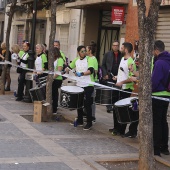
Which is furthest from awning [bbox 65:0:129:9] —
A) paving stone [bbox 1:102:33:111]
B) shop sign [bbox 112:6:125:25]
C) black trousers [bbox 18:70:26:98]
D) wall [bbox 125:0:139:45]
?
paving stone [bbox 1:102:33:111]

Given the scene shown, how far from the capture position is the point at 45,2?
26.8 meters

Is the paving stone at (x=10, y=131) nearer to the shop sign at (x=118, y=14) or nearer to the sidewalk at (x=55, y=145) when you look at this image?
the sidewalk at (x=55, y=145)

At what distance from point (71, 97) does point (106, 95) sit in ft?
2.34

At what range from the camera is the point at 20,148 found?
7.89 metres

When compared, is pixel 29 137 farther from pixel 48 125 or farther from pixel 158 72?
pixel 158 72

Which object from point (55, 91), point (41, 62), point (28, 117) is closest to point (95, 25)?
point (41, 62)

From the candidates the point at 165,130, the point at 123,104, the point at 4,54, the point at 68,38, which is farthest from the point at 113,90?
the point at 68,38

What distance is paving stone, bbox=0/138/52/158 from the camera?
7444 millimetres

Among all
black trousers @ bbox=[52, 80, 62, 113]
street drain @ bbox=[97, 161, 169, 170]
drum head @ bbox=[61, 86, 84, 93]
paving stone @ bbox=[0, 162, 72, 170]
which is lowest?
street drain @ bbox=[97, 161, 169, 170]

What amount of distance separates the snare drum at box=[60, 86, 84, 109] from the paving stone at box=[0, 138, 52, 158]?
1.59 metres

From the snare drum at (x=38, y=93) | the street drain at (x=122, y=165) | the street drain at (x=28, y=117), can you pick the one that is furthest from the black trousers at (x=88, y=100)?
the street drain at (x=122, y=165)

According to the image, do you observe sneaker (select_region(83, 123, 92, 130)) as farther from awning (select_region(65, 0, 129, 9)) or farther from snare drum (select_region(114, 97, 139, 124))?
awning (select_region(65, 0, 129, 9))

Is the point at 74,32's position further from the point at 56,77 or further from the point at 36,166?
the point at 36,166

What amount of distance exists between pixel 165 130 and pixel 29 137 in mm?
2474
